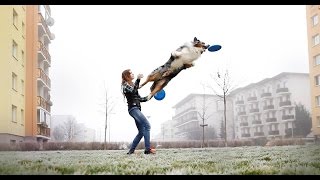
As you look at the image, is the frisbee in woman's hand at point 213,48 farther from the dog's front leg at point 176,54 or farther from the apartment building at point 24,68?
the apartment building at point 24,68

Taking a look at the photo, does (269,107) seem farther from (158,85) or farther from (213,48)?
(158,85)

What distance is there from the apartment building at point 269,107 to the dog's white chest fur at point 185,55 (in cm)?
1340

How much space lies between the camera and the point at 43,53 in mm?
6461

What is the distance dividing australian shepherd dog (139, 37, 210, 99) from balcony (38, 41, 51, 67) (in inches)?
100

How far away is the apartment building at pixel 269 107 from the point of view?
19328mm

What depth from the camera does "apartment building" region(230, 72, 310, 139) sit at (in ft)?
63.4

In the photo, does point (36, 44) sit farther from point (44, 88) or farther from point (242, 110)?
point (242, 110)

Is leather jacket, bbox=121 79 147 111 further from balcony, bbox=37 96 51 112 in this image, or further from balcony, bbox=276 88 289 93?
balcony, bbox=276 88 289 93

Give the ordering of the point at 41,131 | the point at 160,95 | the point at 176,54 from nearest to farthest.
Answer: the point at 176,54 < the point at 160,95 < the point at 41,131

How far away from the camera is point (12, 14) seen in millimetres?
5738

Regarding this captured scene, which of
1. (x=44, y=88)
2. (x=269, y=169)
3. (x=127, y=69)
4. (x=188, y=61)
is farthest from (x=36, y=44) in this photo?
(x=269, y=169)

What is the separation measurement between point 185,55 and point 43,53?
310 centimetres

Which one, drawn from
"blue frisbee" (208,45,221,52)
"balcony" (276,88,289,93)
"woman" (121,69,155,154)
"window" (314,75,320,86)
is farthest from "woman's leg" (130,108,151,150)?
"balcony" (276,88,289,93)

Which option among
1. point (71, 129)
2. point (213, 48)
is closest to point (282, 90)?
point (71, 129)
